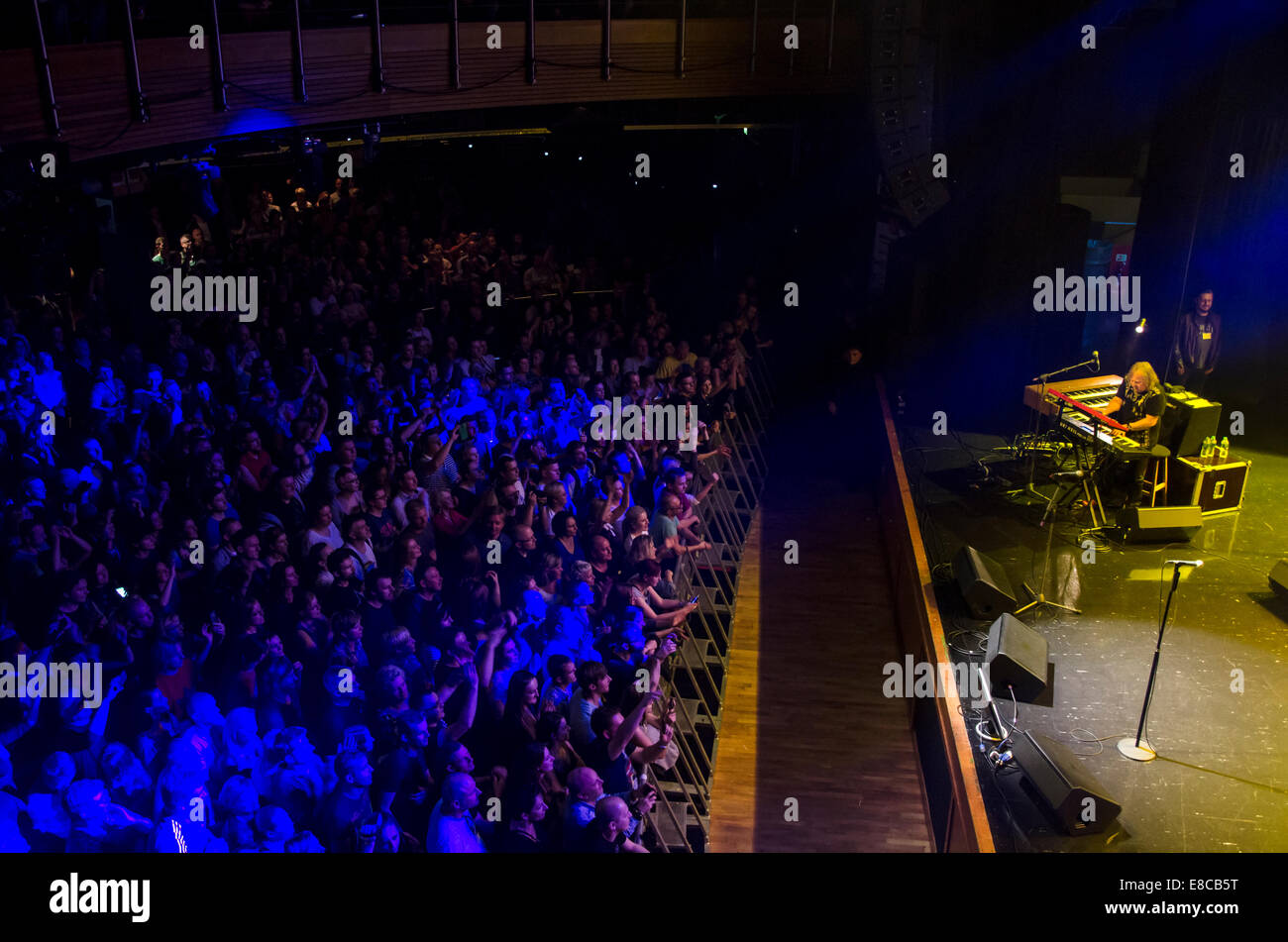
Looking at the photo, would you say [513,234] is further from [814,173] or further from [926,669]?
[926,669]

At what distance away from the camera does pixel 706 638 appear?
6395mm

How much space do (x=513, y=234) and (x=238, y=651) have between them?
26.2ft

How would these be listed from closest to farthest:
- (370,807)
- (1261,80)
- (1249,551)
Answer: (370,807) < (1249,551) < (1261,80)

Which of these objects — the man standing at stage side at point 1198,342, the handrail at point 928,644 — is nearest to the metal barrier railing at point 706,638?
the handrail at point 928,644

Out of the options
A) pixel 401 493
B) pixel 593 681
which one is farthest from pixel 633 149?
pixel 593 681

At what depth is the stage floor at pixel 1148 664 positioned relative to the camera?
464 centimetres

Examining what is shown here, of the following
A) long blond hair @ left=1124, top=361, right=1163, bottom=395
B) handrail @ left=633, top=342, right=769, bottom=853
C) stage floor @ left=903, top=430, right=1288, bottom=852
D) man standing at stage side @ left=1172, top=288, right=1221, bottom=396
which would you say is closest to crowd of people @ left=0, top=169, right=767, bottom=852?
handrail @ left=633, top=342, right=769, bottom=853

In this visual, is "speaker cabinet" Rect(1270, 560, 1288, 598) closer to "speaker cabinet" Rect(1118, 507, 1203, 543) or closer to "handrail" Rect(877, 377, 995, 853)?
"speaker cabinet" Rect(1118, 507, 1203, 543)

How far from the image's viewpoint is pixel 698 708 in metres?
5.73

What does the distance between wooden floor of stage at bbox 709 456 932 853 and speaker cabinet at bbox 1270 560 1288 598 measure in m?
2.16

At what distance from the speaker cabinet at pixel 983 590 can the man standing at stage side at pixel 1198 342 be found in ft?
10.7

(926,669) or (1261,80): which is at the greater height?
(1261,80)
